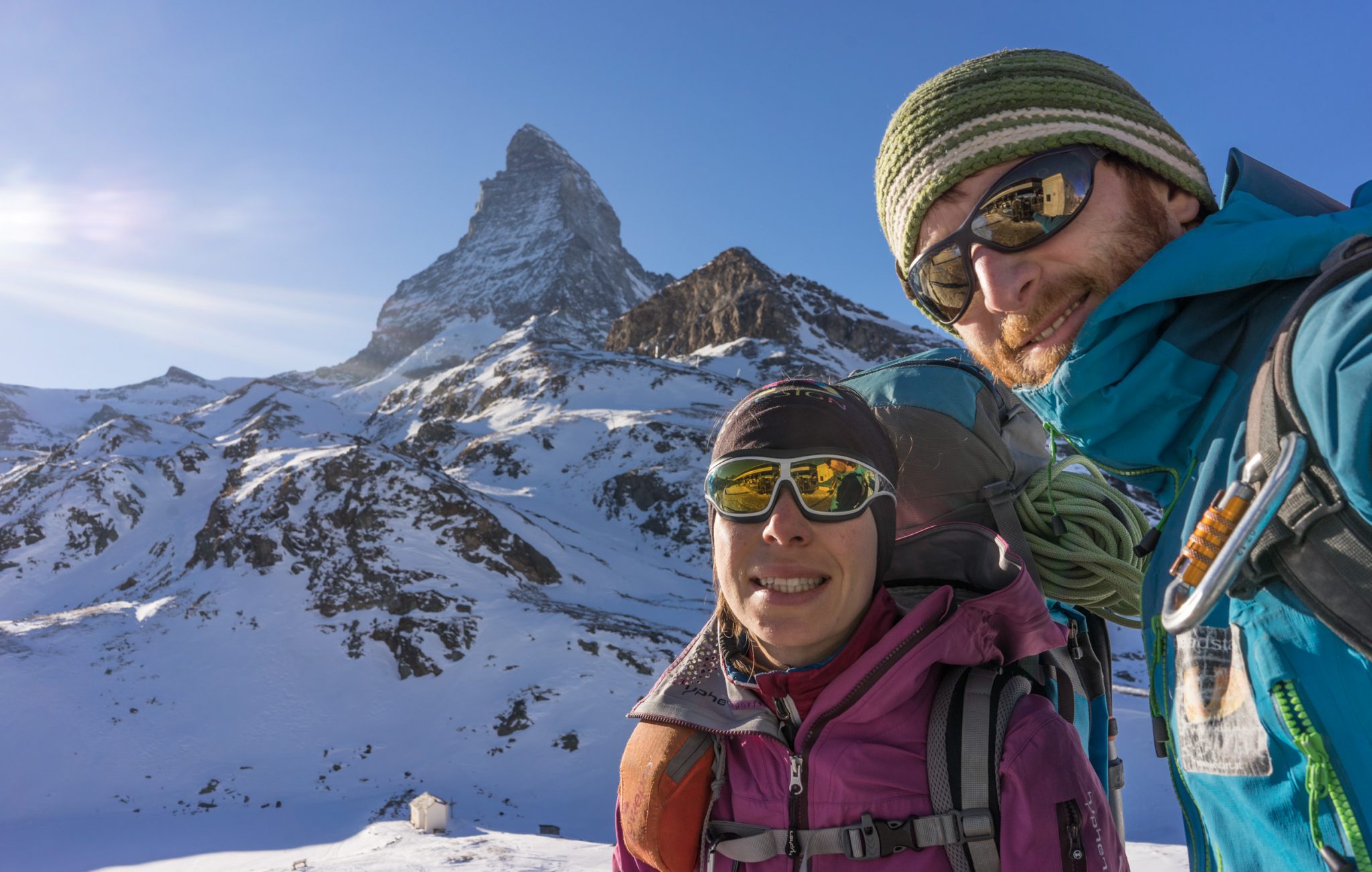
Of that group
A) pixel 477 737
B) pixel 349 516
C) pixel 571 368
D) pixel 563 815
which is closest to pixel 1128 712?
pixel 563 815

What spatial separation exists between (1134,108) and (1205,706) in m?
1.45

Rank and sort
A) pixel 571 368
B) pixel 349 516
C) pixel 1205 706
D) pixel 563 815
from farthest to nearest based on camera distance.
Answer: pixel 571 368
pixel 349 516
pixel 563 815
pixel 1205 706

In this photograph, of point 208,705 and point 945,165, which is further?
point 208,705

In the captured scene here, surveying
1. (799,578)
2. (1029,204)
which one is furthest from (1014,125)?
(799,578)

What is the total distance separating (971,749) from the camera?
192cm

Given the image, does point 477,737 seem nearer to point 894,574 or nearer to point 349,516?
point 349,516

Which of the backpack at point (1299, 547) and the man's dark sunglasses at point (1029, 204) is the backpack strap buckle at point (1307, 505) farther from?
the man's dark sunglasses at point (1029, 204)

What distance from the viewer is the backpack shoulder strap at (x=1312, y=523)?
39.4 inches

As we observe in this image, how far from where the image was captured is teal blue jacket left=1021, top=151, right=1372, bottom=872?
1067 mm

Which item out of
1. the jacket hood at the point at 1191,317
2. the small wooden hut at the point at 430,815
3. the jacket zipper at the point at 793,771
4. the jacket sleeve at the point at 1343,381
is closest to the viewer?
the jacket sleeve at the point at 1343,381

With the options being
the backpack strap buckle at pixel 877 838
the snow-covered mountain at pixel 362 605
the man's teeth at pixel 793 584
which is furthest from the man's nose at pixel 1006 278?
the snow-covered mountain at pixel 362 605

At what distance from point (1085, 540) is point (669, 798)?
71.6 inches

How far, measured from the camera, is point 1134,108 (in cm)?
184

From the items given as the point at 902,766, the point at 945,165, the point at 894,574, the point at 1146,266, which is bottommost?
the point at 902,766
